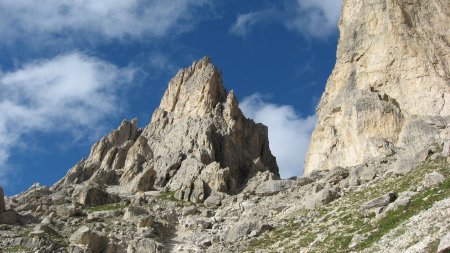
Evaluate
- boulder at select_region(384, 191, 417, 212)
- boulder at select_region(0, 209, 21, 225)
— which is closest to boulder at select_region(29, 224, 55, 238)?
boulder at select_region(0, 209, 21, 225)

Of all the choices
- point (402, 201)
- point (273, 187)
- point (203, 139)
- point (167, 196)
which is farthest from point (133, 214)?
point (203, 139)

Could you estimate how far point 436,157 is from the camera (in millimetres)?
55625

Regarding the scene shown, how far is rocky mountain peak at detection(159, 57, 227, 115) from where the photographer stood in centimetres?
12406

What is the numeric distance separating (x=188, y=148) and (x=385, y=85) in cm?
3943

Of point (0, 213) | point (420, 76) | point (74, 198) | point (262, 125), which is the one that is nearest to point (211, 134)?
point (262, 125)

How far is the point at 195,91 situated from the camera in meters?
127

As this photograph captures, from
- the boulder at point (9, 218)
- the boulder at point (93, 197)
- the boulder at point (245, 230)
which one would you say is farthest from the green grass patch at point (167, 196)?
the boulder at point (245, 230)

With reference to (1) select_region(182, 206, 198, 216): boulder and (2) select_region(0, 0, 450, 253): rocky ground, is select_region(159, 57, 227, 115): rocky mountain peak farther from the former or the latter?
(1) select_region(182, 206, 198, 216): boulder

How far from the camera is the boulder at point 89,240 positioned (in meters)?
53.4

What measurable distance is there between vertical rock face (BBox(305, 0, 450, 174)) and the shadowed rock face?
16009mm

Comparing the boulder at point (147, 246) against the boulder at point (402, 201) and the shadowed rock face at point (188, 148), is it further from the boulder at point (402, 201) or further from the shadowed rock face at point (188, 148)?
the shadowed rock face at point (188, 148)

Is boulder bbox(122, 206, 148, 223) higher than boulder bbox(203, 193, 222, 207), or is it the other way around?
boulder bbox(203, 193, 222, 207)

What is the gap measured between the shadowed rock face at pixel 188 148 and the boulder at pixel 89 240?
3250 centimetres

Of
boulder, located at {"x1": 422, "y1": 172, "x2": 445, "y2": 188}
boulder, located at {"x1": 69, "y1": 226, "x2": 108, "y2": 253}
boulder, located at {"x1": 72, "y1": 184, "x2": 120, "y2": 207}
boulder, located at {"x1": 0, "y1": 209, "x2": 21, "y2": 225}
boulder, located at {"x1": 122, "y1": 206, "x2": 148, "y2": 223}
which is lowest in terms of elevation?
boulder, located at {"x1": 422, "y1": 172, "x2": 445, "y2": 188}
